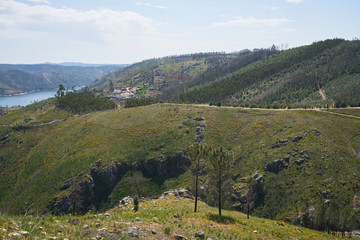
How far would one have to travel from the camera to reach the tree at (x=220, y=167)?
37750 mm

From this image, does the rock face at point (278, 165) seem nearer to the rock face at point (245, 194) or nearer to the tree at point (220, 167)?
the rock face at point (245, 194)

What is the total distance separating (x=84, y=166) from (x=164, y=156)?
37.4 metres

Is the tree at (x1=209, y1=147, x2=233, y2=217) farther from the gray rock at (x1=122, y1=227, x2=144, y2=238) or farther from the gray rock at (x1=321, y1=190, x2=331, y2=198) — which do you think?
the gray rock at (x1=321, y1=190, x2=331, y2=198)

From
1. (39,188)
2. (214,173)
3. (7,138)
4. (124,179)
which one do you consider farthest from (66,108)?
(214,173)

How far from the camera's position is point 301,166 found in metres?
77.8

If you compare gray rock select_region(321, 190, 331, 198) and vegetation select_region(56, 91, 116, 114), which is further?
vegetation select_region(56, 91, 116, 114)

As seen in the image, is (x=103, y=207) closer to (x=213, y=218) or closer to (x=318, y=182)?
(x=213, y=218)

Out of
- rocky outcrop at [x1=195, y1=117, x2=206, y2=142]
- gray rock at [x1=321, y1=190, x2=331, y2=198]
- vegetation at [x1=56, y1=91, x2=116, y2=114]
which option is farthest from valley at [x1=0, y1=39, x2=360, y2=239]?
vegetation at [x1=56, y1=91, x2=116, y2=114]

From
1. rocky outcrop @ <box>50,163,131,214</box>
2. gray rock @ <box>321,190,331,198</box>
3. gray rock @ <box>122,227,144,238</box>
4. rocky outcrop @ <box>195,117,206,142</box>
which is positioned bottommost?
rocky outcrop @ <box>50,163,131,214</box>

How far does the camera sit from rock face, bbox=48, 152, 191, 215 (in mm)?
80062

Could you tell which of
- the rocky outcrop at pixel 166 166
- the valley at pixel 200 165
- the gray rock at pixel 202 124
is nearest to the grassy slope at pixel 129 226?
the valley at pixel 200 165

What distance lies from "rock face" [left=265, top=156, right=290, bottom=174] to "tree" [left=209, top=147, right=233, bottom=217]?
165 ft

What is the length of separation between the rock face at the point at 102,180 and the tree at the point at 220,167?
55.5m

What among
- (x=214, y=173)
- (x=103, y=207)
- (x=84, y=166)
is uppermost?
(x=214, y=173)
